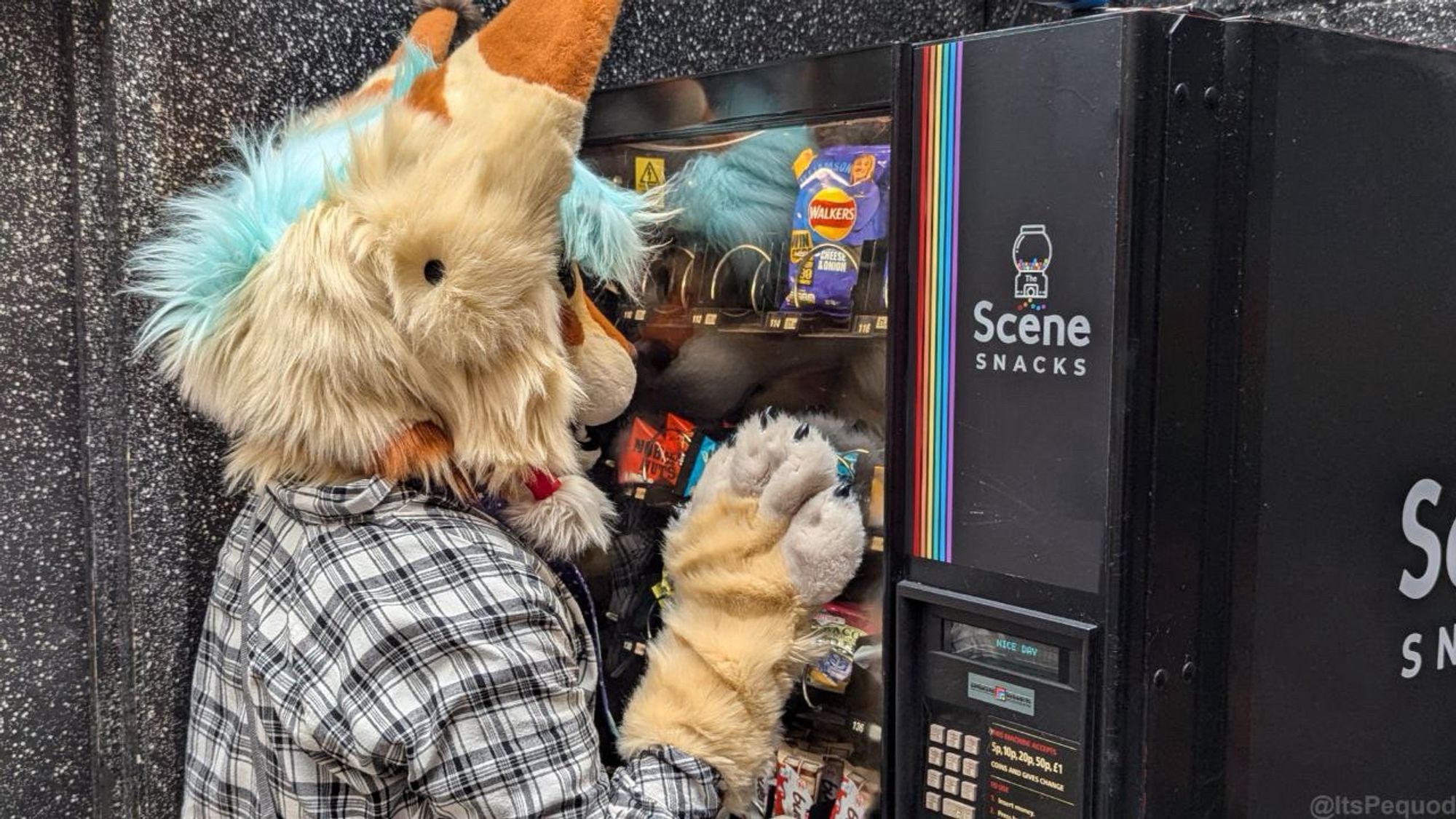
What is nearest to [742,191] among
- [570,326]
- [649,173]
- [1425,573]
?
[649,173]

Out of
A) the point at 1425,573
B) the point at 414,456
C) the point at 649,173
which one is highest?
the point at 649,173

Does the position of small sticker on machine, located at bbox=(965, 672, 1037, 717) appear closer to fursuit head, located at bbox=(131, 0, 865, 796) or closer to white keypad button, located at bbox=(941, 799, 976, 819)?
white keypad button, located at bbox=(941, 799, 976, 819)

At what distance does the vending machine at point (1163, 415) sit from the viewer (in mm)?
1091

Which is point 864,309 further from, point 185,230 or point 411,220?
point 185,230

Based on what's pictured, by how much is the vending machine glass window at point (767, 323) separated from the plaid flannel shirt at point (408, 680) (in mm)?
259

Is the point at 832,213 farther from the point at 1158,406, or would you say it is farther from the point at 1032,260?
the point at 1158,406

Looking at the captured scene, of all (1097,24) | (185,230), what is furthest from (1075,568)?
(185,230)

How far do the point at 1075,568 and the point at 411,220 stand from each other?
77cm

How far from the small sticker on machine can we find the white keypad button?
0.11m

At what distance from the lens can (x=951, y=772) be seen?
1252 millimetres

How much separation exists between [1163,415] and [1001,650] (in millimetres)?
295

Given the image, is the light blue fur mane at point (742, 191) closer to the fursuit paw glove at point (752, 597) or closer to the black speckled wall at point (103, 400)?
the fursuit paw glove at point (752, 597)

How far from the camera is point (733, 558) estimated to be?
1512 millimetres

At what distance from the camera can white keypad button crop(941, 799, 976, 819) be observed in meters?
1.23
